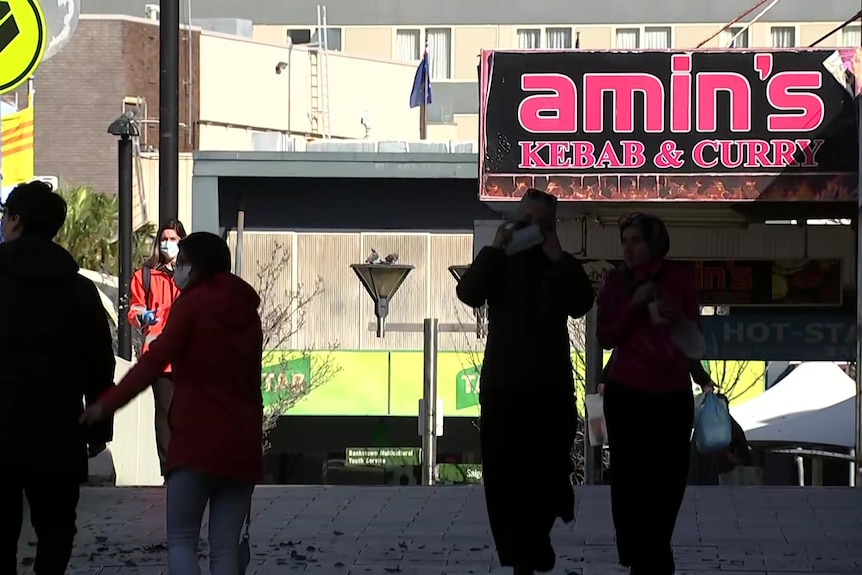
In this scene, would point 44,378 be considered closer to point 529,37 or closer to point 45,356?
point 45,356

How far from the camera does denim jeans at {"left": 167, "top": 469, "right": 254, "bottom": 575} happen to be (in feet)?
19.9

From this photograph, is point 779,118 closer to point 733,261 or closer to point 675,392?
point 733,261

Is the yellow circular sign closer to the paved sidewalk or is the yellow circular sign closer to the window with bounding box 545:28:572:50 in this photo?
the paved sidewalk

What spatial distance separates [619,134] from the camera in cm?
1628

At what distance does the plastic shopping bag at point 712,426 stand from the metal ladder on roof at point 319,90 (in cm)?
3713

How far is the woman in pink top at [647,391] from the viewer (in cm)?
686

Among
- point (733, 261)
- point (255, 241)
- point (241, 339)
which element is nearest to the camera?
point (241, 339)

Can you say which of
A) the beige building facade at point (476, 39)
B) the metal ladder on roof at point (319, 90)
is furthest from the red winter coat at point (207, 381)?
the beige building facade at point (476, 39)

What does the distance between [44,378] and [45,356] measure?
0.08 meters

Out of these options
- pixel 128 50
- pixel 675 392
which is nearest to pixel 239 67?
pixel 128 50

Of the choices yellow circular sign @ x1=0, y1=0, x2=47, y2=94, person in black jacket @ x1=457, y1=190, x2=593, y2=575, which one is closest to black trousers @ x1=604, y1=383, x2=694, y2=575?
person in black jacket @ x1=457, y1=190, x2=593, y2=575

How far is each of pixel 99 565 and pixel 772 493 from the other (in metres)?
4.30

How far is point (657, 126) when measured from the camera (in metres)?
16.3

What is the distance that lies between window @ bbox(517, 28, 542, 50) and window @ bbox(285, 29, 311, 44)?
19.3ft
